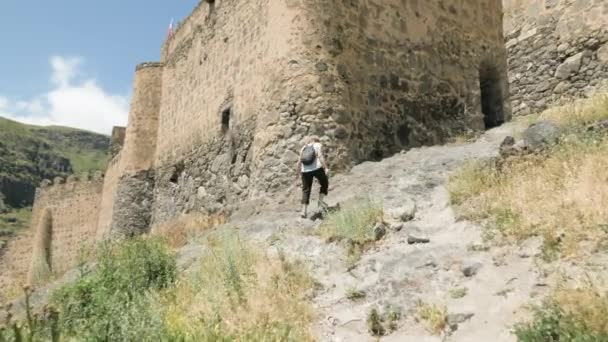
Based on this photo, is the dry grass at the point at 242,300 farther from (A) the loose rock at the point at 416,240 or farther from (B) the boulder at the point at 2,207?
(B) the boulder at the point at 2,207

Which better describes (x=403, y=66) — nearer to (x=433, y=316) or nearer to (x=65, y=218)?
(x=433, y=316)

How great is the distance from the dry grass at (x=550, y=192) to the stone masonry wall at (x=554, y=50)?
136 inches

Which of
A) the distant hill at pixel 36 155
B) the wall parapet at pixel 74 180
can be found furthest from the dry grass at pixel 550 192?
the distant hill at pixel 36 155

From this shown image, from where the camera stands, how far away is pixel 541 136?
7.73 metres

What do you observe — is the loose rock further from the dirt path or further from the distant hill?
the distant hill

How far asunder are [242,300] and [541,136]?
4341mm

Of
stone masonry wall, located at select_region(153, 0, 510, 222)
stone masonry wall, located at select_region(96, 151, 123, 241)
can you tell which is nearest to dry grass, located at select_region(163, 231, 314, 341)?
stone masonry wall, located at select_region(153, 0, 510, 222)

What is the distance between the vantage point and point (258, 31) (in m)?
12.5

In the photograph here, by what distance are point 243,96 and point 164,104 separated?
6882mm

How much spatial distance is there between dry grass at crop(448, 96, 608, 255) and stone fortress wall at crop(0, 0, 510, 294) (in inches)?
129

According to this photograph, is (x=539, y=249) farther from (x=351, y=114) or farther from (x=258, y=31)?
(x=258, y=31)

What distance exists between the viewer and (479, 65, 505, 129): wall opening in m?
13.8

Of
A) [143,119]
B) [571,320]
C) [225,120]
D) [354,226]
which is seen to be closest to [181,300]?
[354,226]

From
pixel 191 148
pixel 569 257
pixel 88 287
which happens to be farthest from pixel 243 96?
pixel 569 257
